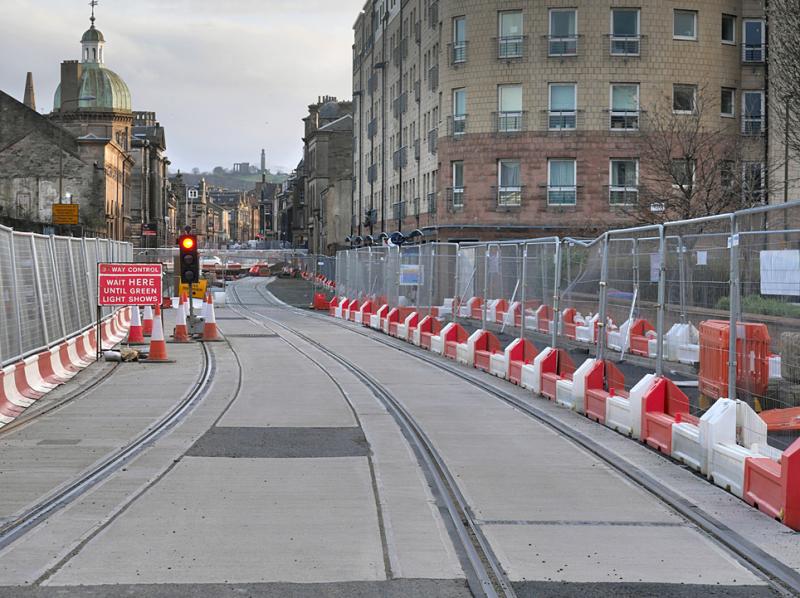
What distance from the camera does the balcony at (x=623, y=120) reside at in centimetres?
4725

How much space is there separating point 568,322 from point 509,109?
32334mm

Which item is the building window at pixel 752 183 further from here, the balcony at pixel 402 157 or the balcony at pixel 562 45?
the balcony at pixel 402 157

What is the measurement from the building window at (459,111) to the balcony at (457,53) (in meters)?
1.18

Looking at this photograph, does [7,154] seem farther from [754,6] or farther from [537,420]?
[537,420]

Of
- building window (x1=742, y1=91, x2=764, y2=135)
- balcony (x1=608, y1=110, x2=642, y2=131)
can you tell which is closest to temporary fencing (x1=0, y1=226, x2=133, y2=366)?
balcony (x1=608, y1=110, x2=642, y2=131)

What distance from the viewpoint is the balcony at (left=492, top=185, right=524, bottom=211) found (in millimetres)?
48156

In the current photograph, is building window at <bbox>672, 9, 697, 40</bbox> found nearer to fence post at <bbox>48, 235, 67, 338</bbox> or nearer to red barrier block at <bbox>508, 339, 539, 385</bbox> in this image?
red barrier block at <bbox>508, 339, 539, 385</bbox>

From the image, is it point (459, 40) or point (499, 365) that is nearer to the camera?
point (499, 365)

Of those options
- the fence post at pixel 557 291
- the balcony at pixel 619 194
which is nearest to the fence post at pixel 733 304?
the fence post at pixel 557 291

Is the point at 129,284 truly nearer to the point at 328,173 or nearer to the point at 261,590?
the point at 261,590

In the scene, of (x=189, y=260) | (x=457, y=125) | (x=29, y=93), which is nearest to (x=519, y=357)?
(x=189, y=260)

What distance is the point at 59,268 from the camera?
21.1 meters

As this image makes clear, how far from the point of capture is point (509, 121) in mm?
48188

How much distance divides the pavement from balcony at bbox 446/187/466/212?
34.3m
